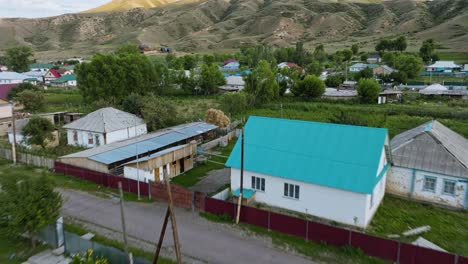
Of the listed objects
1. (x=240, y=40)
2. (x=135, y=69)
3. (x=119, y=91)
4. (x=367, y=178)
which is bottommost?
(x=367, y=178)

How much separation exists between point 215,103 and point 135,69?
14318 mm

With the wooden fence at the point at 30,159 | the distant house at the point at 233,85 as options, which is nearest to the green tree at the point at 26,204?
the wooden fence at the point at 30,159

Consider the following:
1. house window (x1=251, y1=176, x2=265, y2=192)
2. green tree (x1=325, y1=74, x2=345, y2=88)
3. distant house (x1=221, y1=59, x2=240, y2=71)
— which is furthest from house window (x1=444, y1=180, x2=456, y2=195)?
distant house (x1=221, y1=59, x2=240, y2=71)

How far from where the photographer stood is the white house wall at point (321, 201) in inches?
750

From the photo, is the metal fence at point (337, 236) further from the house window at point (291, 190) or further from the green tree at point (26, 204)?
the green tree at point (26, 204)

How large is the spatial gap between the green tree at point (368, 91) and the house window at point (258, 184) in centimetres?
4178

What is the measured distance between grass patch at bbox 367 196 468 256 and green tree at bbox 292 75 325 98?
4006 cm

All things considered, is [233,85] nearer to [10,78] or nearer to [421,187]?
[10,78]

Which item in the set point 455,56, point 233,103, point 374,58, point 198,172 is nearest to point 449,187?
point 198,172

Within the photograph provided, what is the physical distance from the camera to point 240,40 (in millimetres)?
198625

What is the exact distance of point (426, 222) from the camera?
→ 2022 centimetres

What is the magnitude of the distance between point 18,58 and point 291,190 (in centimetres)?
11677

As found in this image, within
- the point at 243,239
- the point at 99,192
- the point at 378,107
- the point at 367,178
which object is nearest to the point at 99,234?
the point at 99,192

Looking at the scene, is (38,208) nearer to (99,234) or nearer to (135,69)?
(99,234)
